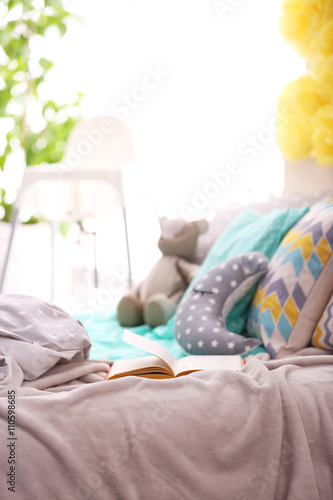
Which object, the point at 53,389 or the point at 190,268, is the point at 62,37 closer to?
the point at 190,268

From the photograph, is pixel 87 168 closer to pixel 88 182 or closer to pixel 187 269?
pixel 88 182

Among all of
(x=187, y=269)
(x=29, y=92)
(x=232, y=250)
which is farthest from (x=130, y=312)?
(x=29, y=92)

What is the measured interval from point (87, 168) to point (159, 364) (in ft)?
6.58

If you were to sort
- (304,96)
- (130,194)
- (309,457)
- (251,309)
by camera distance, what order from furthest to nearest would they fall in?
1. (130,194)
2. (304,96)
3. (251,309)
4. (309,457)

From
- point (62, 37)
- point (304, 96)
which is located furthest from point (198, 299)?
Answer: point (62, 37)

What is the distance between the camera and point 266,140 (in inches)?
97.5

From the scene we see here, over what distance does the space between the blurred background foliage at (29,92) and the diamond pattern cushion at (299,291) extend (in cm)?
224

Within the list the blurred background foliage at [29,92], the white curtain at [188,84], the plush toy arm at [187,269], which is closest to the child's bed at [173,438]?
the plush toy arm at [187,269]

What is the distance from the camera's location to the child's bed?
757 mm

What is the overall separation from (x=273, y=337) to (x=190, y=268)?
0.60 metres

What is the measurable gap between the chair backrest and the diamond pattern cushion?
60.1 inches

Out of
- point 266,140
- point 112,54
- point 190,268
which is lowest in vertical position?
point 190,268

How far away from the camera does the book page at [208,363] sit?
40.1 inches

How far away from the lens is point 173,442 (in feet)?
2.60
